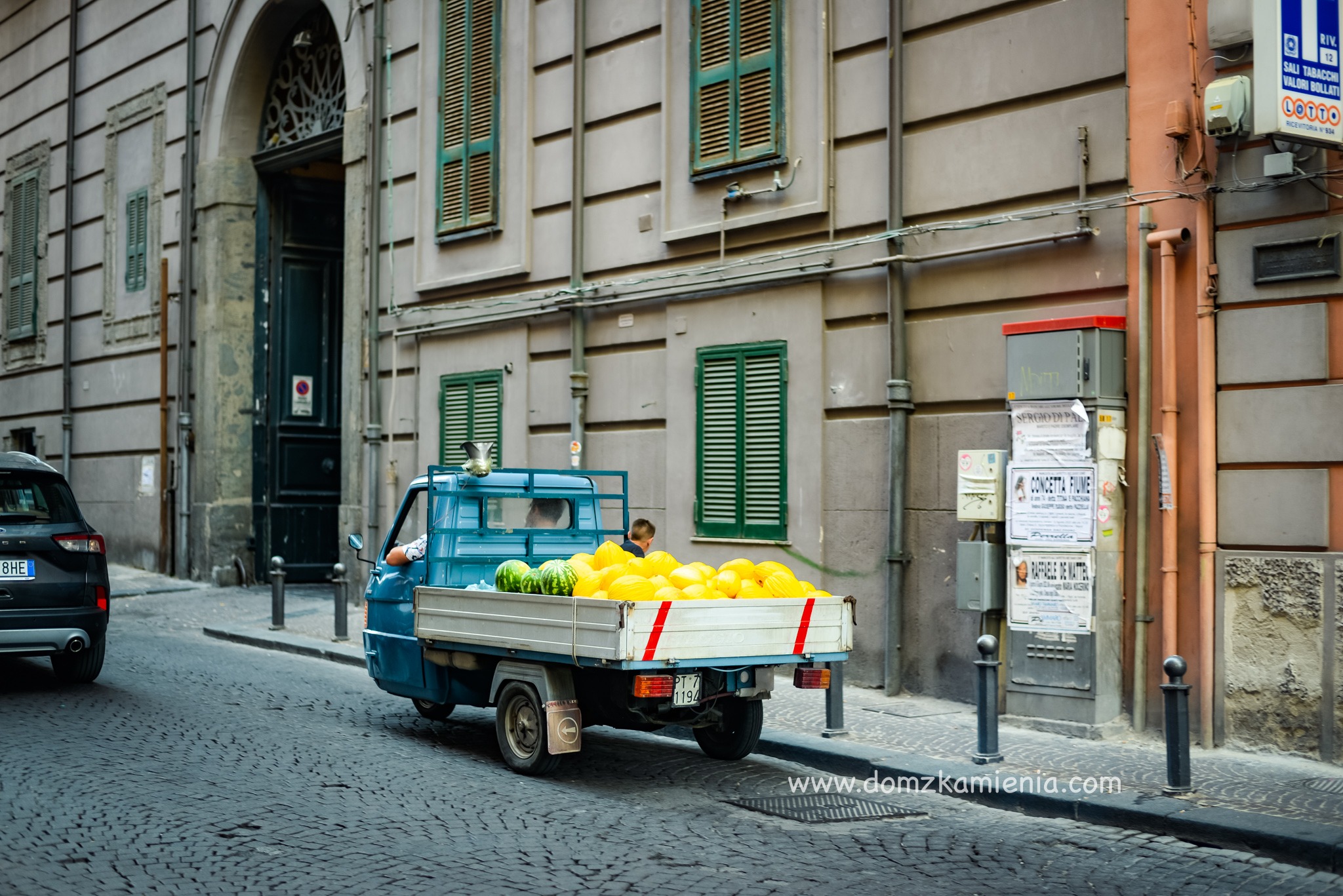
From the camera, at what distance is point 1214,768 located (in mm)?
8008

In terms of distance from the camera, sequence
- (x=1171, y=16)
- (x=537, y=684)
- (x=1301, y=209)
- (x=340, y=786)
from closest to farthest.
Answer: (x=340, y=786) < (x=537, y=684) < (x=1301, y=209) < (x=1171, y=16)

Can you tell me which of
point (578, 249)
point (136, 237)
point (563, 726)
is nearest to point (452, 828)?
point (563, 726)

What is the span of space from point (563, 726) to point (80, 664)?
5.05 metres

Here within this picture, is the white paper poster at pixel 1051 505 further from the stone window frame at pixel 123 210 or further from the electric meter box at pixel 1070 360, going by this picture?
the stone window frame at pixel 123 210

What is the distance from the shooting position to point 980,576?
9.62 metres

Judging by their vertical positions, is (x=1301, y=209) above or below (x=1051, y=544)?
above

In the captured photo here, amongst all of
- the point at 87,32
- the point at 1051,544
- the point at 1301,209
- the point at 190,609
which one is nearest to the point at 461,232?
the point at 190,609

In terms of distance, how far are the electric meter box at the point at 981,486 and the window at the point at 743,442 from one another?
209cm

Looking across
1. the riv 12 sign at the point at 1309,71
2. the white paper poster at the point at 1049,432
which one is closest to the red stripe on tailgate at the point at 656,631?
the white paper poster at the point at 1049,432

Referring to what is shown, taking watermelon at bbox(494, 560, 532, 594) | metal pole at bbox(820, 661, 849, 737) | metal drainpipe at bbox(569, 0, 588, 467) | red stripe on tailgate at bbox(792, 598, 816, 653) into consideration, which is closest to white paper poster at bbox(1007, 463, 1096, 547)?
metal pole at bbox(820, 661, 849, 737)

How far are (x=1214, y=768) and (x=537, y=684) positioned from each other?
4.07 meters

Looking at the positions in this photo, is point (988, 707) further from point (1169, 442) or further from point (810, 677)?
point (1169, 442)

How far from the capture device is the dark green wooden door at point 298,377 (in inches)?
768

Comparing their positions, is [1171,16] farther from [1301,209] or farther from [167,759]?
[167,759]
